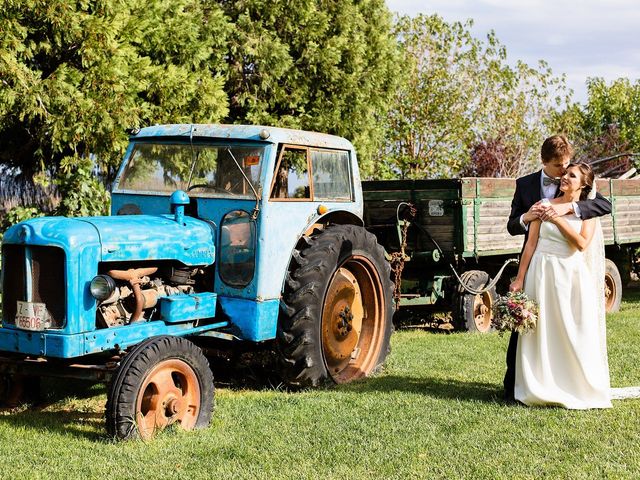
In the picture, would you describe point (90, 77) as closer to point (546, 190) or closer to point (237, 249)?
point (237, 249)

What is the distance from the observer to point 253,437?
546 cm

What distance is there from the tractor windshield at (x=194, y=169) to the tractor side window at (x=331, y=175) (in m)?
0.71

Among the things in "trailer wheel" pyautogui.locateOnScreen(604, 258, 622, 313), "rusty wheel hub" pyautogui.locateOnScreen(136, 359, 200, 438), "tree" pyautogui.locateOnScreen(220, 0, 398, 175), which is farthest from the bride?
"tree" pyautogui.locateOnScreen(220, 0, 398, 175)

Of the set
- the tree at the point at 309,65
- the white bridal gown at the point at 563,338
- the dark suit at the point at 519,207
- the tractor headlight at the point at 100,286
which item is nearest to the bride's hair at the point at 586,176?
the dark suit at the point at 519,207

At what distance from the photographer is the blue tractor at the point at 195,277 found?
18.1 feet

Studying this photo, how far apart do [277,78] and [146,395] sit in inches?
450

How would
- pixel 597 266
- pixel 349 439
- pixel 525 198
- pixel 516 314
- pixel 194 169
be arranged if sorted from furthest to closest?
1. pixel 194 169
2. pixel 525 198
3. pixel 597 266
4. pixel 516 314
5. pixel 349 439

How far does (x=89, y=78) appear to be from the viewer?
1163cm

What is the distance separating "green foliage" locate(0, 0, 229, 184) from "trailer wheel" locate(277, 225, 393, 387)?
549cm

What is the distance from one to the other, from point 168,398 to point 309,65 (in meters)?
11.9

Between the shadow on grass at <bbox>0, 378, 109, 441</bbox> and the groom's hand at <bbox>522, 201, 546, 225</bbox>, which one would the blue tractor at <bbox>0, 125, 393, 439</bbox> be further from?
the groom's hand at <bbox>522, 201, 546, 225</bbox>

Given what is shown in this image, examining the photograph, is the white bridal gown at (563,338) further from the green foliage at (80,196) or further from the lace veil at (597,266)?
the green foliage at (80,196)

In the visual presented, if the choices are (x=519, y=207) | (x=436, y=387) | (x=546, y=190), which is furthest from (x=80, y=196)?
(x=546, y=190)

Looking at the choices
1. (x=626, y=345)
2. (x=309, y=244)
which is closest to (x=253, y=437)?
(x=309, y=244)
